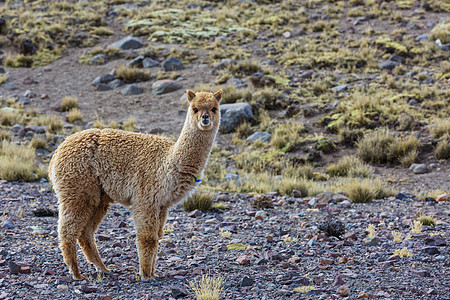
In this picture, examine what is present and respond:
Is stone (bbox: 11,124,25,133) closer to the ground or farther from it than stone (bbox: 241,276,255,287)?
closer to the ground

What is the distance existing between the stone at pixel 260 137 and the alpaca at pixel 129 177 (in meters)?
10.2

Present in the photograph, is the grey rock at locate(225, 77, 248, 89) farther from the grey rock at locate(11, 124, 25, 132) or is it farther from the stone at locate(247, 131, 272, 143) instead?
the grey rock at locate(11, 124, 25, 132)

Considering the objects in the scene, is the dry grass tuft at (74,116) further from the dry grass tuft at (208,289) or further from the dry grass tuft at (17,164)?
the dry grass tuft at (208,289)

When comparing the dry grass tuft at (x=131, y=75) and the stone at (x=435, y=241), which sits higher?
the stone at (x=435, y=241)

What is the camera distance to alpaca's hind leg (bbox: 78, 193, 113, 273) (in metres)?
6.04

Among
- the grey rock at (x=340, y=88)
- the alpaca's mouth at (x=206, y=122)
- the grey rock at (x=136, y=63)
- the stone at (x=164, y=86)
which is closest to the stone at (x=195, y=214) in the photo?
the alpaca's mouth at (x=206, y=122)

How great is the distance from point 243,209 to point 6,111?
1191 centimetres

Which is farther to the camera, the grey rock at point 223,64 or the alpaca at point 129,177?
the grey rock at point 223,64

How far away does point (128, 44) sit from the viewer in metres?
25.0

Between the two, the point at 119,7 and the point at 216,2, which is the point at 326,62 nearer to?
the point at 216,2

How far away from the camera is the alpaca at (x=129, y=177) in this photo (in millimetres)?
5723

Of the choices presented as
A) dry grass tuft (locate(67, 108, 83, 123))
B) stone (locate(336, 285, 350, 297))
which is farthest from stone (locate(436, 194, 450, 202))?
dry grass tuft (locate(67, 108, 83, 123))

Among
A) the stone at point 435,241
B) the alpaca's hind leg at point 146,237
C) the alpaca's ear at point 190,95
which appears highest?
the alpaca's ear at point 190,95

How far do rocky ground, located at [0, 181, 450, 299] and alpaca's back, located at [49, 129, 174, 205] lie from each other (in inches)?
45.8
